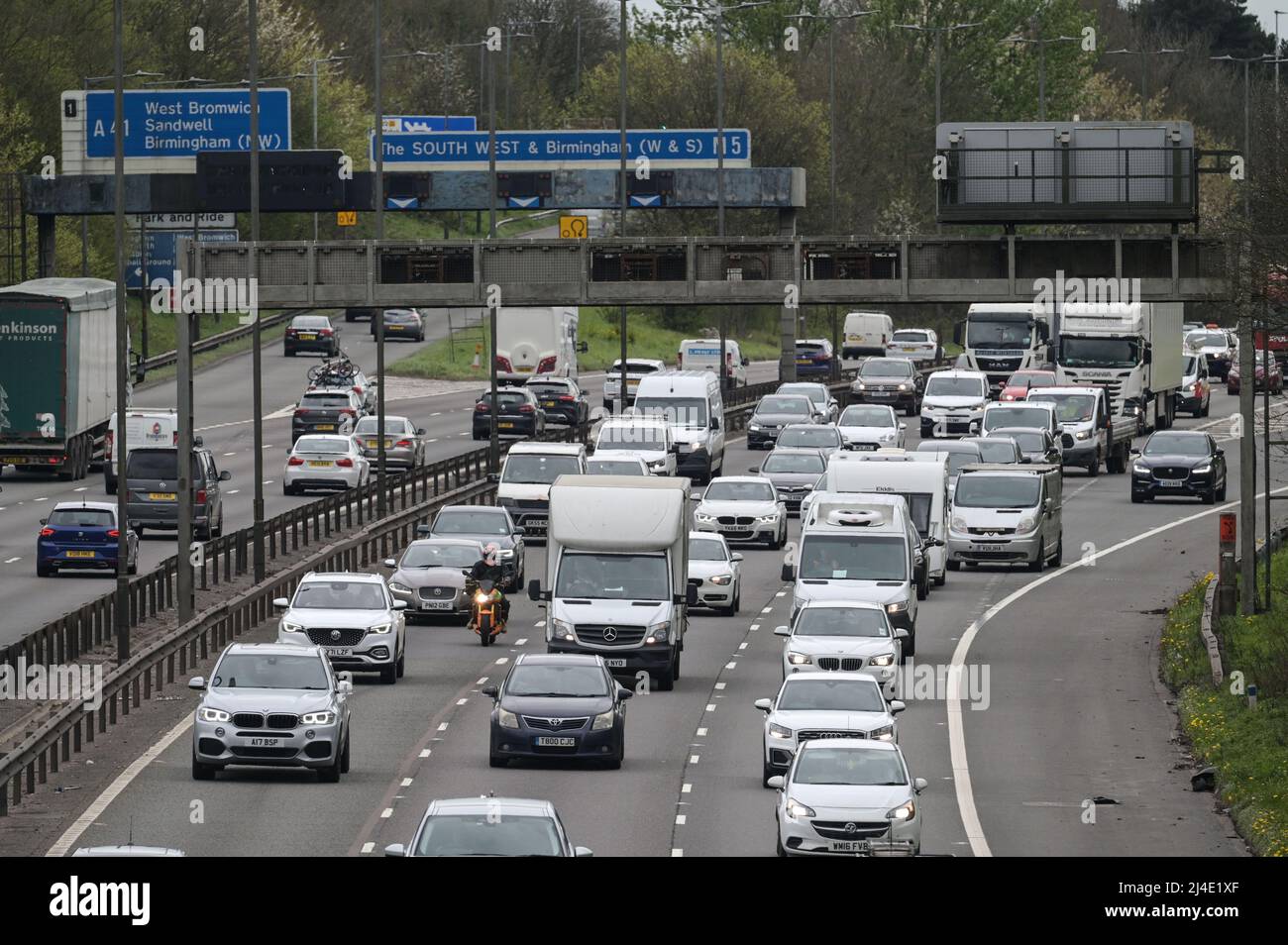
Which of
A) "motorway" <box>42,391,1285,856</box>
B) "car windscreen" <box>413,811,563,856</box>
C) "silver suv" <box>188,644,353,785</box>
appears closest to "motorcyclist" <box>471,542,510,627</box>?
"motorway" <box>42,391,1285,856</box>

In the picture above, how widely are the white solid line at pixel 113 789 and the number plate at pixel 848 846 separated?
7.15 m

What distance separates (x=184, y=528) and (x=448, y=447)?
35.2 meters

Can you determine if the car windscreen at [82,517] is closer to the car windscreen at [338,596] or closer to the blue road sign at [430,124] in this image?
the car windscreen at [338,596]

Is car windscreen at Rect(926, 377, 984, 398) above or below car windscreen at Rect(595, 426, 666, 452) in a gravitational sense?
above

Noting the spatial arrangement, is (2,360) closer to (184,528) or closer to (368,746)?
(184,528)

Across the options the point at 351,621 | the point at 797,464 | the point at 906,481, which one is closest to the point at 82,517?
the point at 351,621

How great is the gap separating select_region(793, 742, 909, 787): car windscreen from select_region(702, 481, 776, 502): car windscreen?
28.1 m

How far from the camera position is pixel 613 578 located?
3766 cm

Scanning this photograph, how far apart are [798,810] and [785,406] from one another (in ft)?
167

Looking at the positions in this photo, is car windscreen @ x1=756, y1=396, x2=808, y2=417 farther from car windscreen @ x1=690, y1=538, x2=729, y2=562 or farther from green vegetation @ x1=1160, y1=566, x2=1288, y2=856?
car windscreen @ x1=690, y1=538, x2=729, y2=562

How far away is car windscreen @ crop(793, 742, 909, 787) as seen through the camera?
82.1 ft

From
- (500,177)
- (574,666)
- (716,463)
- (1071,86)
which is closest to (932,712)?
(574,666)

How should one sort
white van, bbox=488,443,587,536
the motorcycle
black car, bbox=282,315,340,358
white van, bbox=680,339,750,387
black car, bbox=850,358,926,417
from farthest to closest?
black car, bbox=282,315,340,358
white van, bbox=680,339,750,387
black car, bbox=850,358,926,417
white van, bbox=488,443,587,536
the motorcycle

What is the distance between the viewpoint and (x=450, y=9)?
17150 centimetres
